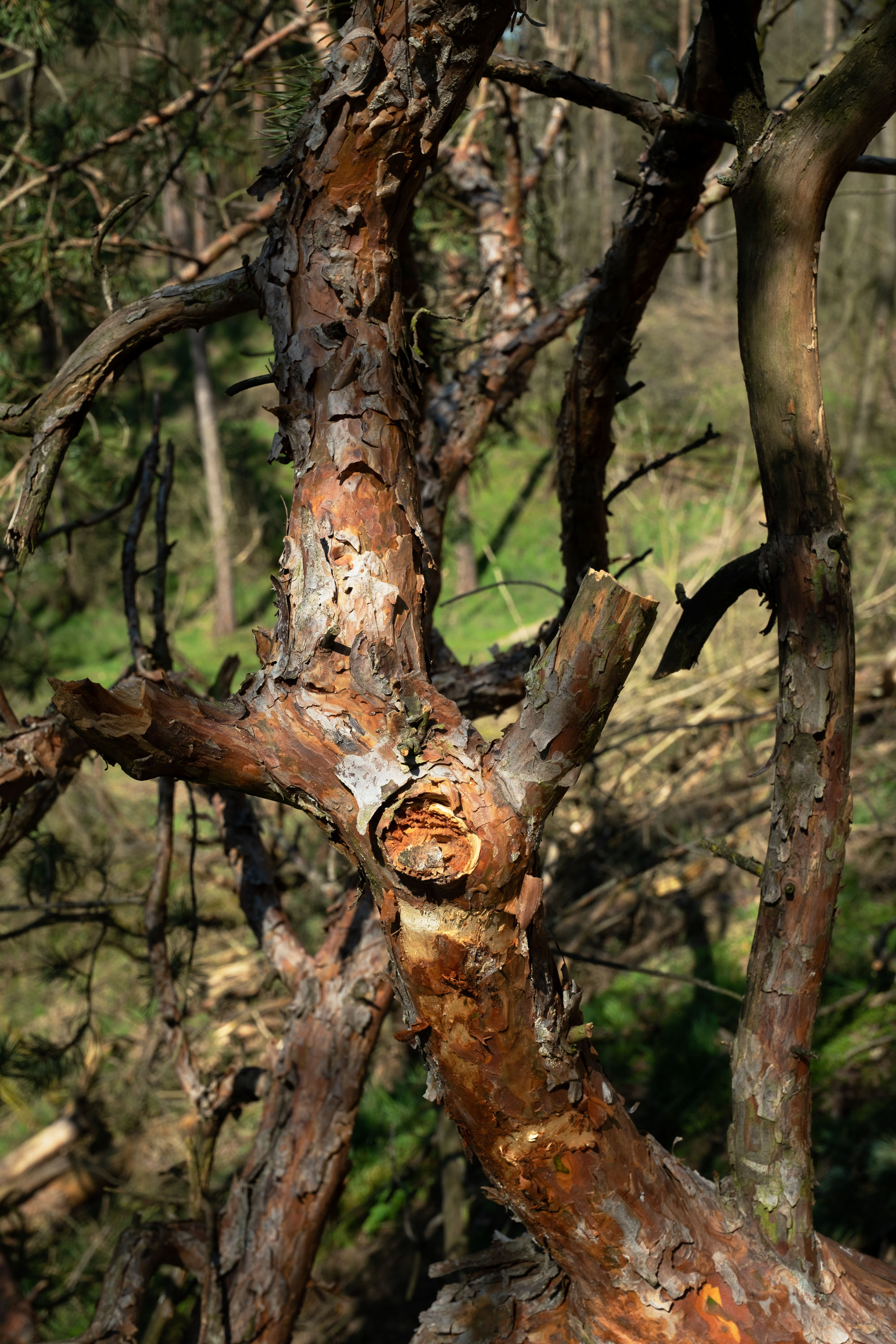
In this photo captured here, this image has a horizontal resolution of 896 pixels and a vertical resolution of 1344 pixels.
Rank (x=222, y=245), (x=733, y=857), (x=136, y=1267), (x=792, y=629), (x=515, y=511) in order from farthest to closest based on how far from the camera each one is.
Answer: (x=515, y=511)
(x=222, y=245)
(x=136, y=1267)
(x=733, y=857)
(x=792, y=629)

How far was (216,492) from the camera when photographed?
38.9ft

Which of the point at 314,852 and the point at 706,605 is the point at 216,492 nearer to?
the point at 314,852

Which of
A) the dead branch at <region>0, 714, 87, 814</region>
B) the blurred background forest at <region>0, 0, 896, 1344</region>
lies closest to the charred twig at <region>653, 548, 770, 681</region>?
the blurred background forest at <region>0, 0, 896, 1344</region>

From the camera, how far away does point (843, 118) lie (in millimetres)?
1125

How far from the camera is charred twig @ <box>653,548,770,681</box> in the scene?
128 cm

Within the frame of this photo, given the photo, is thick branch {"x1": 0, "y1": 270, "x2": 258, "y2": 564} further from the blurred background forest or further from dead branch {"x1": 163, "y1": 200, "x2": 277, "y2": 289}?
dead branch {"x1": 163, "y1": 200, "x2": 277, "y2": 289}

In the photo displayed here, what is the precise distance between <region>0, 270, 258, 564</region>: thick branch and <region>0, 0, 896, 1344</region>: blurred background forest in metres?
0.27

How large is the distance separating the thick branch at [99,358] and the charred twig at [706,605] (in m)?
0.77

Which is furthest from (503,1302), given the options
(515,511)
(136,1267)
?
(515,511)

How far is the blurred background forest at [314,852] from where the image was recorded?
2850 millimetres

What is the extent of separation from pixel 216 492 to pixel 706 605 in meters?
11.3

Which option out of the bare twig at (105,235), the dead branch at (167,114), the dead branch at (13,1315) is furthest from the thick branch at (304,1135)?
the dead branch at (167,114)

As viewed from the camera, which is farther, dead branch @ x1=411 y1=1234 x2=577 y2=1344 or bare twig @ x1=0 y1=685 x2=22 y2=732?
bare twig @ x1=0 y1=685 x2=22 y2=732

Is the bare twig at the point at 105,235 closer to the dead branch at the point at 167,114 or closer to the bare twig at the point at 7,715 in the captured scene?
the bare twig at the point at 7,715
